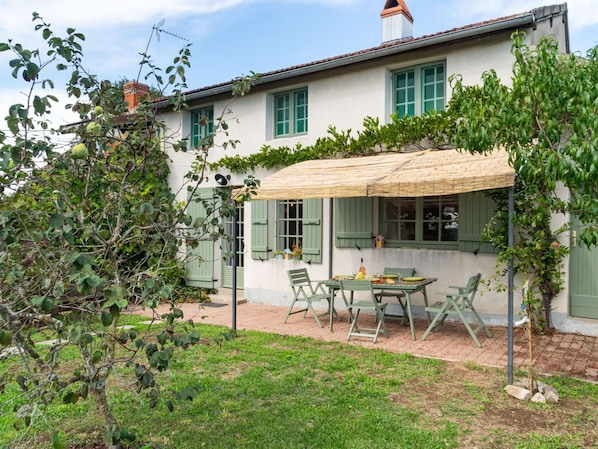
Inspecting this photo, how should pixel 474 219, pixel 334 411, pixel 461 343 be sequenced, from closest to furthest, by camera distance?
pixel 334 411, pixel 461 343, pixel 474 219

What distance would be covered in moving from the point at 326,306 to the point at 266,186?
3049 millimetres

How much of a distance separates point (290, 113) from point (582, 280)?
656 cm

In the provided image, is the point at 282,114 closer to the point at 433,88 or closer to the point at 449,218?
the point at 433,88

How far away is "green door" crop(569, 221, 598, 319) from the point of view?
7309mm

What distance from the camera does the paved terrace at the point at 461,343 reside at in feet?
18.9

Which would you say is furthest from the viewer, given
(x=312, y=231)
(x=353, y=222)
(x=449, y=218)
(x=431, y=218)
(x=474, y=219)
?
(x=312, y=231)

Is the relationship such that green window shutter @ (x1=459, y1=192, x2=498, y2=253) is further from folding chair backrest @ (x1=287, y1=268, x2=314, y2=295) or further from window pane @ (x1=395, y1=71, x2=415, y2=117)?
folding chair backrest @ (x1=287, y1=268, x2=314, y2=295)

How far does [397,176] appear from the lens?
6711 millimetres

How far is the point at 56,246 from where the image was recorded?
2744 mm

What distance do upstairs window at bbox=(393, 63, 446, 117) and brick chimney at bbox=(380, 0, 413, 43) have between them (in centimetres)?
285

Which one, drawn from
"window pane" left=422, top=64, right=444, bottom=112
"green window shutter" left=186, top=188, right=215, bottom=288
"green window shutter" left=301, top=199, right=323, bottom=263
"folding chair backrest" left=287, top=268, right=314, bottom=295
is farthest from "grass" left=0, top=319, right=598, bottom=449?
"green window shutter" left=186, top=188, right=215, bottom=288

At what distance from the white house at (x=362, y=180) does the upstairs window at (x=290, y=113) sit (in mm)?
26

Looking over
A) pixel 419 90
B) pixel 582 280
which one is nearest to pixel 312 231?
pixel 419 90

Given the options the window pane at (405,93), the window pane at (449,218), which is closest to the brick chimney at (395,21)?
the window pane at (405,93)
